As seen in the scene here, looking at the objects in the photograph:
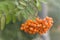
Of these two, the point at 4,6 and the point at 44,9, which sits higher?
the point at 44,9

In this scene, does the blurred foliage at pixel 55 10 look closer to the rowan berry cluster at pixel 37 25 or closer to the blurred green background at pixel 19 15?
the blurred green background at pixel 19 15

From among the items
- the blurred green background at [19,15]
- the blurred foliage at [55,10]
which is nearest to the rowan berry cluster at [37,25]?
the blurred green background at [19,15]

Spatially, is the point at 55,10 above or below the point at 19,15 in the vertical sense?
above

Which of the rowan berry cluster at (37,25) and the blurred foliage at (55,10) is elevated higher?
the blurred foliage at (55,10)

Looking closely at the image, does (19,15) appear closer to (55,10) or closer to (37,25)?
(37,25)

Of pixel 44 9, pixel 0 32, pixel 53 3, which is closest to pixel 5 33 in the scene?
pixel 0 32

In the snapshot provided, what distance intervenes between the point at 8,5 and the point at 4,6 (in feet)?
0.08

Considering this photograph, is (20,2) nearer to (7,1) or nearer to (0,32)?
(7,1)

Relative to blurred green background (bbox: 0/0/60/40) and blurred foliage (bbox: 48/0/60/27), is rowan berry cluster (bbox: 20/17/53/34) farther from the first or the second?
blurred foliage (bbox: 48/0/60/27)

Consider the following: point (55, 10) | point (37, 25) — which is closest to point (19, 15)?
point (37, 25)

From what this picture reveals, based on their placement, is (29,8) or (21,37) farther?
(21,37)

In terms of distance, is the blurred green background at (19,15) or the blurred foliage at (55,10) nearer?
the blurred green background at (19,15)

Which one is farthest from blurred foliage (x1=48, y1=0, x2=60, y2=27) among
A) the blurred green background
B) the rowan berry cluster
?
the rowan berry cluster

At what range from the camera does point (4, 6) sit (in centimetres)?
88
